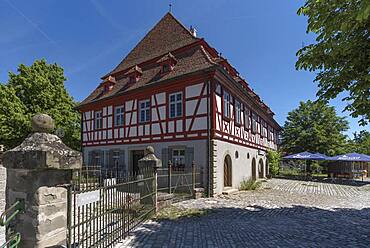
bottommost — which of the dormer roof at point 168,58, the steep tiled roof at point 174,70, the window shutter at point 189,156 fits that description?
the window shutter at point 189,156

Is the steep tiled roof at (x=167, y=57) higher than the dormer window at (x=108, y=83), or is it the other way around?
the steep tiled roof at (x=167, y=57)

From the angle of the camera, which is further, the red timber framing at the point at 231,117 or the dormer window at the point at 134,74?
the dormer window at the point at 134,74

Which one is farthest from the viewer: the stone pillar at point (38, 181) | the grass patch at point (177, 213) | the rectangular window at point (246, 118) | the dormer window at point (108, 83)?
the dormer window at point (108, 83)

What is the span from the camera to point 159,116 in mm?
14891

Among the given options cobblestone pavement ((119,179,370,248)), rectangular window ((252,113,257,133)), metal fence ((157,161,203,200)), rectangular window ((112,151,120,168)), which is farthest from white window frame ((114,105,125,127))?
rectangular window ((252,113,257,133))

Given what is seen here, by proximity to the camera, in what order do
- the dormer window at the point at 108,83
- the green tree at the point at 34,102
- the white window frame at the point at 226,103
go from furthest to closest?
the green tree at the point at 34,102, the dormer window at the point at 108,83, the white window frame at the point at 226,103

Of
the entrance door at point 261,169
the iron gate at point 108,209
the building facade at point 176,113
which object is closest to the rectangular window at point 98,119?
the building facade at point 176,113

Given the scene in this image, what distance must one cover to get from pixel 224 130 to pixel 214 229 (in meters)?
7.60

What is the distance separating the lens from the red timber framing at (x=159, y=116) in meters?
13.2

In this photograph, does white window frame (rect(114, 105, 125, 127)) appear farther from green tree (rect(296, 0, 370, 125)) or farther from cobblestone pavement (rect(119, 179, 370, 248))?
green tree (rect(296, 0, 370, 125))

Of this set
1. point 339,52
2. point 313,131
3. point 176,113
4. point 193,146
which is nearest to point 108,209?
point 339,52

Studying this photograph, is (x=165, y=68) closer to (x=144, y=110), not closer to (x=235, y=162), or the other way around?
(x=144, y=110)

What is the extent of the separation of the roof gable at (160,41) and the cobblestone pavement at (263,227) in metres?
10.3

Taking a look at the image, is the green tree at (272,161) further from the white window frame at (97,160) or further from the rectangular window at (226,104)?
the white window frame at (97,160)
